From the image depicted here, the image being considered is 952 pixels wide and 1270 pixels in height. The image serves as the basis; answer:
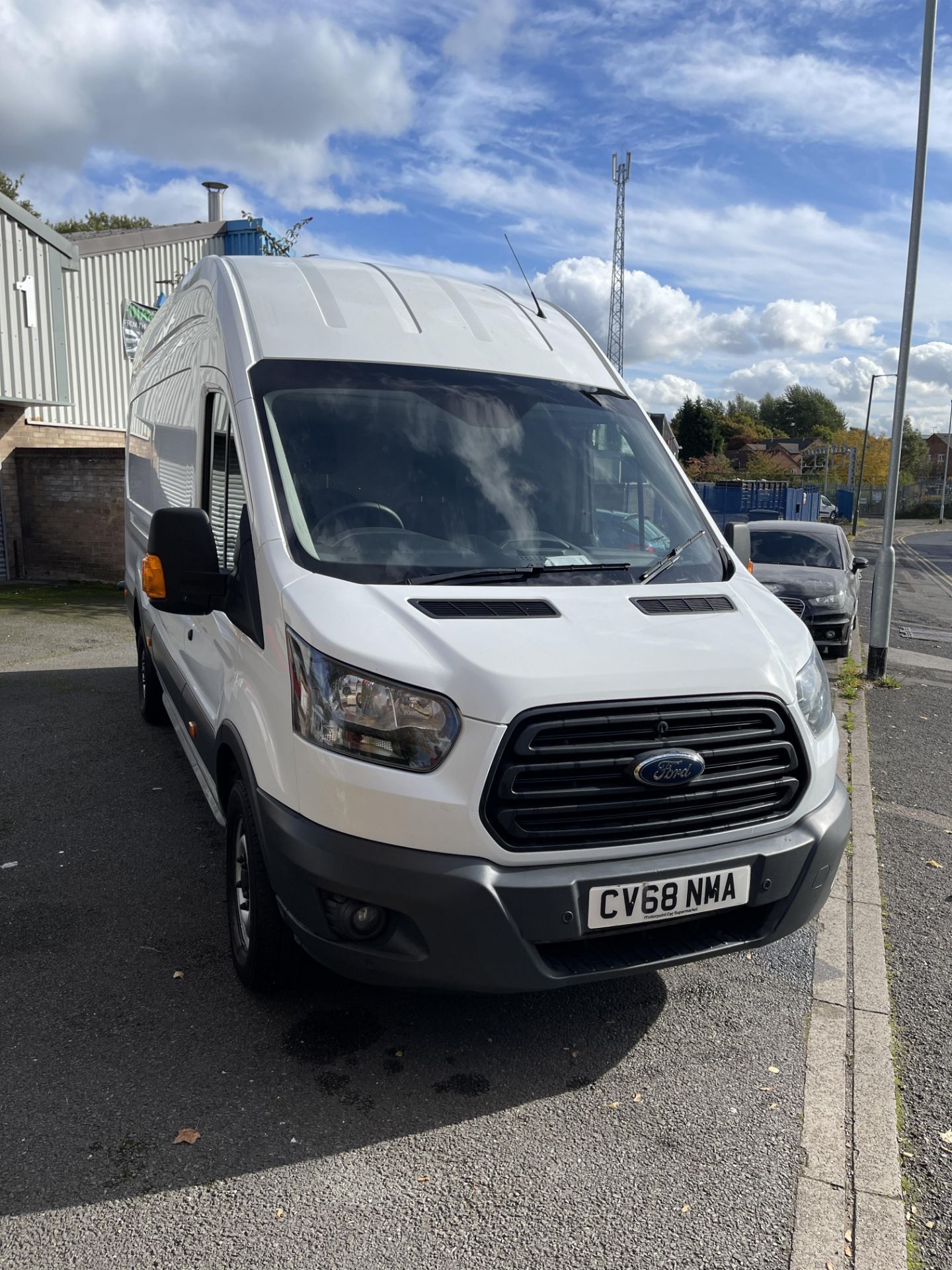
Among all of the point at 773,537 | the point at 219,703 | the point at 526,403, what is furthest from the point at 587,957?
the point at 773,537

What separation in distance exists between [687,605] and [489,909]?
1.28 m

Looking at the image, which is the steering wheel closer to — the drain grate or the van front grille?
the van front grille

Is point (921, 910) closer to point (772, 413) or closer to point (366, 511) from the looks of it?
point (366, 511)

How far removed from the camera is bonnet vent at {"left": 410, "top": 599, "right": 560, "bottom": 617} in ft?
10.0

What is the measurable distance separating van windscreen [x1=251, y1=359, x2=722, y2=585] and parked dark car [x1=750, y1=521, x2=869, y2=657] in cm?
632

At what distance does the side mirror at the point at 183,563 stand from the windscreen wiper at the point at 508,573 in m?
0.75

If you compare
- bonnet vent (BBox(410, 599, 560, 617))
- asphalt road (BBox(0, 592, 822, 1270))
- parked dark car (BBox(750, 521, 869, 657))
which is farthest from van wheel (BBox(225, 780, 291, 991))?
parked dark car (BBox(750, 521, 869, 657))

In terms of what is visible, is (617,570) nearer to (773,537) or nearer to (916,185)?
(916,185)

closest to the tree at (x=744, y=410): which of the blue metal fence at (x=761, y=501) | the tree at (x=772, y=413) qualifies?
the tree at (x=772, y=413)

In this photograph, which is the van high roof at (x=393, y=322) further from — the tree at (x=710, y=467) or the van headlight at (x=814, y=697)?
the tree at (x=710, y=467)

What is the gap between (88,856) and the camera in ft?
16.3

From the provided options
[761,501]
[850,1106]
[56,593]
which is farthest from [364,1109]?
[761,501]

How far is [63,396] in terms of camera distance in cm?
1659

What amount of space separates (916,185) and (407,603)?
966 centimetres
